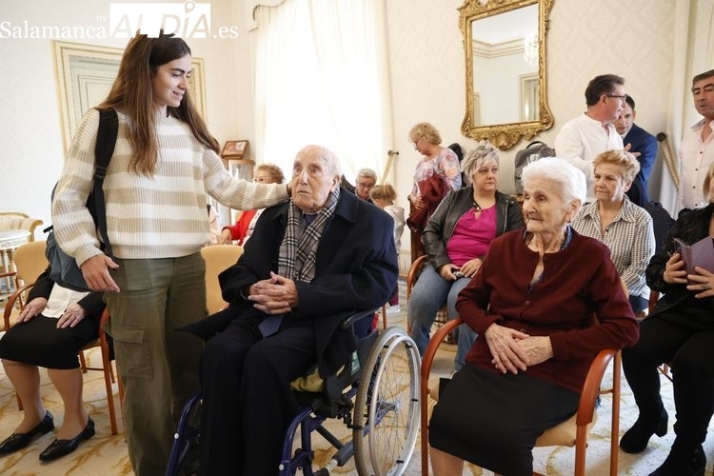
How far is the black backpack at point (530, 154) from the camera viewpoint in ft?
11.5

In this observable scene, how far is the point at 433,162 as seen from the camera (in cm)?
387

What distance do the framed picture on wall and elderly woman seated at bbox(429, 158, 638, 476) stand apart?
5.17 meters

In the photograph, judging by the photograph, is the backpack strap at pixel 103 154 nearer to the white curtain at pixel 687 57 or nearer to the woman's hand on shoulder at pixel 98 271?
the woman's hand on shoulder at pixel 98 271

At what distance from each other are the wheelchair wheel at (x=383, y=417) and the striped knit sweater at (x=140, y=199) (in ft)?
2.38

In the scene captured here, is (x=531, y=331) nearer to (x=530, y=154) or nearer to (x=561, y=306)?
(x=561, y=306)

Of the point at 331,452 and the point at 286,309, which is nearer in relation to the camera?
the point at 286,309

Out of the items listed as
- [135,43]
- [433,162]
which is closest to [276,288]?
[135,43]

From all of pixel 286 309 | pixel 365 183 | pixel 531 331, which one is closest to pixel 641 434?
pixel 531 331

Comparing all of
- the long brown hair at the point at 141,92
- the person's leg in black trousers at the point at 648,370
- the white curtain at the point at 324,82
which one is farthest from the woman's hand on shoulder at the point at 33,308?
the white curtain at the point at 324,82

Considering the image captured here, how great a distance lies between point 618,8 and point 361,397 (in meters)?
3.15

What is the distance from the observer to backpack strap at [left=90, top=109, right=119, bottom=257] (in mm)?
1497

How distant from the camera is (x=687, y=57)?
118 inches

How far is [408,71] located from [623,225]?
2.87m

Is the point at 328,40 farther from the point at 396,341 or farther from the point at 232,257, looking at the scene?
the point at 396,341
